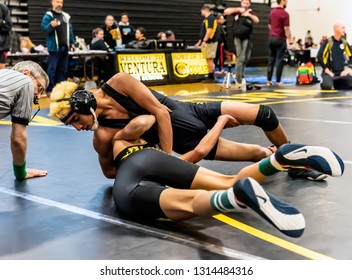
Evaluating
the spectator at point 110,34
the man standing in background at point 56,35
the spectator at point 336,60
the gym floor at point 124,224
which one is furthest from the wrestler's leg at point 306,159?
the spectator at point 110,34

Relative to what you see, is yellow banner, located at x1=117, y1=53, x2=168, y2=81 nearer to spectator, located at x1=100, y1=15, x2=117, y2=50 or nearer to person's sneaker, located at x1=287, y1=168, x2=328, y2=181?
spectator, located at x1=100, y1=15, x2=117, y2=50

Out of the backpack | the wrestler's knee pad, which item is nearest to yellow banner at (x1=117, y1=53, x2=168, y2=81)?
the backpack

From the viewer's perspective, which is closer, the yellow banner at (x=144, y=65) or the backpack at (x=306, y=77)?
the yellow banner at (x=144, y=65)

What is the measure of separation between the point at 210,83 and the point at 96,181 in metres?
8.53

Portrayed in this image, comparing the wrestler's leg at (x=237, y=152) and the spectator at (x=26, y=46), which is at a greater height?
the spectator at (x=26, y=46)

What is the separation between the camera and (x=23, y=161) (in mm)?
3307

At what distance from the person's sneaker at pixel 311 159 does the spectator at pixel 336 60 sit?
302 inches

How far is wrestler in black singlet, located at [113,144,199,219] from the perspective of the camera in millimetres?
2379

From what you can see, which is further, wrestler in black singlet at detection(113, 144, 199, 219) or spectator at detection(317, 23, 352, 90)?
spectator at detection(317, 23, 352, 90)

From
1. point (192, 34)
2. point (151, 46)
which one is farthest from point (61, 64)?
point (192, 34)

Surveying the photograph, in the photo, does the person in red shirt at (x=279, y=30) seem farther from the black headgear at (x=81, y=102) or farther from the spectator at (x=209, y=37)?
A: the black headgear at (x=81, y=102)

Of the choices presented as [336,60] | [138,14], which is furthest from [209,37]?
[138,14]

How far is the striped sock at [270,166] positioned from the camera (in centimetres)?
240

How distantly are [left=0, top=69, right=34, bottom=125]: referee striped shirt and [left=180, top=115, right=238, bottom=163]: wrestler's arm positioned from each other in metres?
1.00
